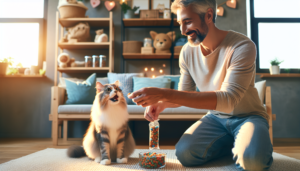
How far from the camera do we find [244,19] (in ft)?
11.3

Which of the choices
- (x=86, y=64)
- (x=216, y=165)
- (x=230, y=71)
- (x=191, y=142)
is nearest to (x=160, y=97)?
(x=230, y=71)

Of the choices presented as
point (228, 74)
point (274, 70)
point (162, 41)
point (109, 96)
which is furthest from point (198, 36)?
point (274, 70)

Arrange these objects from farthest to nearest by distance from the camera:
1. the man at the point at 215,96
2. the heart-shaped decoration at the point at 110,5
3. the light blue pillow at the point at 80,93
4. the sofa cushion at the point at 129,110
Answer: the heart-shaped decoration at the point at 110,5, the light blue pillow at the point at 80,93, the sofa cushion at the point at 129,110, the man at the point at 215,96

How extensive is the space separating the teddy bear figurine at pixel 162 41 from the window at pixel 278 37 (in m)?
1.32

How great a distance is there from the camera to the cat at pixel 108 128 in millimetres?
1525

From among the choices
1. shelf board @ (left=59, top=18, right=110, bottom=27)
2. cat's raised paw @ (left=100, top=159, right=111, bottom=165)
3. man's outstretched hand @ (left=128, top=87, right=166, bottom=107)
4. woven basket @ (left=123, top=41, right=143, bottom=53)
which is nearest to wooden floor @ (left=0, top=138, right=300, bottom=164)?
cat's raised paw @ (left=100, top=159, right=111, bottom=165)

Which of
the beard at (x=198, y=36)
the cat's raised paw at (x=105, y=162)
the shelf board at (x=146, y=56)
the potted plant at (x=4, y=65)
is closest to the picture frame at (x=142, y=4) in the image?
the shelf board at (x=146, y=56)

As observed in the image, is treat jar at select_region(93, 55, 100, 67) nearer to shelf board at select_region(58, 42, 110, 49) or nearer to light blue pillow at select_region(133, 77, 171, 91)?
shelf board at select_region(58, 42, 110, 49)

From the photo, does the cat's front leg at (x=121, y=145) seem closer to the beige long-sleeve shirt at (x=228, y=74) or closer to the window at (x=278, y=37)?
the beige long-sleeve shirt at (x=228, y=74)

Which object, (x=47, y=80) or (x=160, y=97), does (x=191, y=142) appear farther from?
(x=47, y=80)

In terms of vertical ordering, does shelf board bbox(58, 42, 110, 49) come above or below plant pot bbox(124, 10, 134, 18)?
below

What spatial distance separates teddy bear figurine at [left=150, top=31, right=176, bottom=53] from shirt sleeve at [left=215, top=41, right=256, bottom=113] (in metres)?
1.94

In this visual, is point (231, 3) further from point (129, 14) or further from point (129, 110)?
point (129, 110)

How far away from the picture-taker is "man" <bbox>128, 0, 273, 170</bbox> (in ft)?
3.37
